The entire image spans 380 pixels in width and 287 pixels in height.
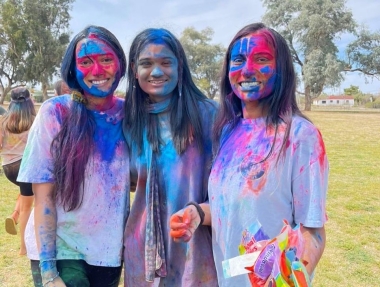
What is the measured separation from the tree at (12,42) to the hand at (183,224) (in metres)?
31.5

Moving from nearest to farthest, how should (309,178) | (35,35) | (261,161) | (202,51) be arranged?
(309,178), (261,161), (35,35), (202,51)

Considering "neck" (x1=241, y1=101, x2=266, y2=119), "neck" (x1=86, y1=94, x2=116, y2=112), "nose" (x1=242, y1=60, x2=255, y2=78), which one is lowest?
"neck" (x1=241, y1=101, x2=266, y2=119)

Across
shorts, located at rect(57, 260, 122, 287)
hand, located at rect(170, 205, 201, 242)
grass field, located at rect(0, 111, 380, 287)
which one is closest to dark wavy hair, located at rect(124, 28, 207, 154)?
hand, located at rect(170, 205, 201, 242)

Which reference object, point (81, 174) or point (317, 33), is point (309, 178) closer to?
point (81, 174)

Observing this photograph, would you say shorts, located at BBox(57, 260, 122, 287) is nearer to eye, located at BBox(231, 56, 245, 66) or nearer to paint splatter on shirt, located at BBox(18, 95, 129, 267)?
paint splatter on shirt, located at BBox(18, 95, 129, 267)

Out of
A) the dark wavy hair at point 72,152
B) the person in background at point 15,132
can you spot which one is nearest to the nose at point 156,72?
the dark wavy hair at point 72,152

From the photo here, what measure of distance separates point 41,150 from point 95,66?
0.50m

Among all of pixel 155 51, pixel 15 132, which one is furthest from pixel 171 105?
pixel 15 132

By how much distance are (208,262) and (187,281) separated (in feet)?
0.46

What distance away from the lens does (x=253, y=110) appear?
1.63 meters

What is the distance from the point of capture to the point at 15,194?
6371 millimetres

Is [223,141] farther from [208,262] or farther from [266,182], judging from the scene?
[208,262]

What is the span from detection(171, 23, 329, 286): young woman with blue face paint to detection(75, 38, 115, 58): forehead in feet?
2.13

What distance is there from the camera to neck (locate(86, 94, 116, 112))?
73.1 inches
